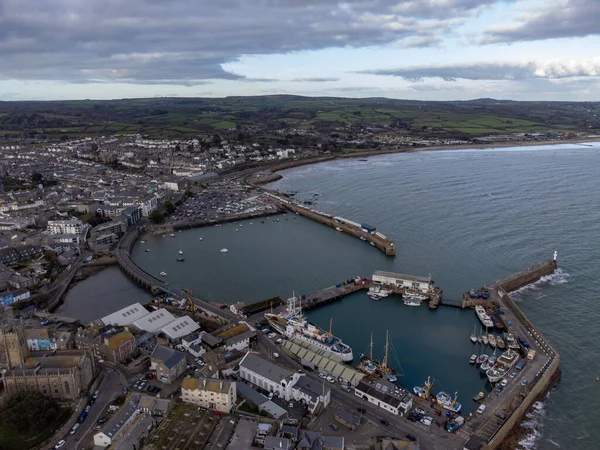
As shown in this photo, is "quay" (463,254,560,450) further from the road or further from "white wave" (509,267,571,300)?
the road

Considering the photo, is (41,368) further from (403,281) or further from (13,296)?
(403,281)

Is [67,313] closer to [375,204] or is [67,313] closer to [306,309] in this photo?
[306,309]

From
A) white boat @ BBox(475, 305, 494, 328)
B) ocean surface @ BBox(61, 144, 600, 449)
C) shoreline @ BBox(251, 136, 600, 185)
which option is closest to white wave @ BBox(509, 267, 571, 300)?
ocean surface @ BBox(61, 144, 600, 449)

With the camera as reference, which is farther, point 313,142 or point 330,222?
point 313,142

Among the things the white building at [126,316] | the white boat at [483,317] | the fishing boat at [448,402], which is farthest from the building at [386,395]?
the white building at [126,316]

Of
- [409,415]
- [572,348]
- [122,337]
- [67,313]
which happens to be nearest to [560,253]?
[572,348]

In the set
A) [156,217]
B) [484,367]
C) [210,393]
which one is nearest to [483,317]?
[484,367]
